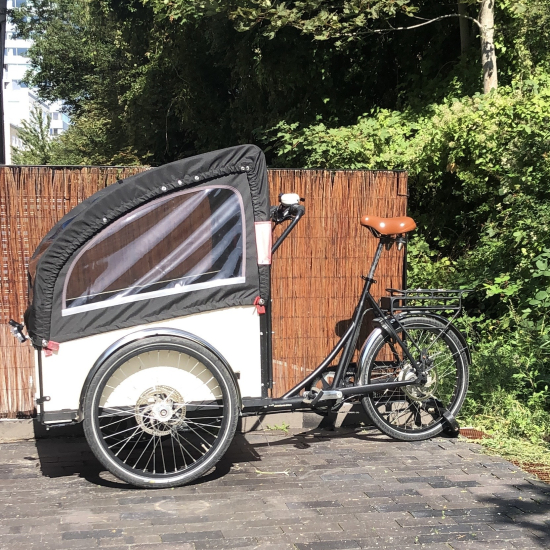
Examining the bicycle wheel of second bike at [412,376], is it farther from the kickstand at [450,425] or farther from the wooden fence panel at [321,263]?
the wooden fence panel at [321,263]

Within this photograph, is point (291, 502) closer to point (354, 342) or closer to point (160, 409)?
point (160, 409)

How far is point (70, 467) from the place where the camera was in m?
4.99

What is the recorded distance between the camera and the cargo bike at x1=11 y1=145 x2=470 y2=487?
176 inches

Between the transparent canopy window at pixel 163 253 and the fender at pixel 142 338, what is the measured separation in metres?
0.25

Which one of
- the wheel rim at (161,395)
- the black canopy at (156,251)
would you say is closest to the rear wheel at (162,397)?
the wheel rim at (161,395)

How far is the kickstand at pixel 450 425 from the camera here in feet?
18.3

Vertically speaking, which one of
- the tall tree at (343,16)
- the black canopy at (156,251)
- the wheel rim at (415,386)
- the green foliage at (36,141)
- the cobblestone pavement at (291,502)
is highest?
the green foliage at (36,141)

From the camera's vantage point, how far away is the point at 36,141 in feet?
125

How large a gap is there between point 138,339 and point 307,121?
30.9 feet

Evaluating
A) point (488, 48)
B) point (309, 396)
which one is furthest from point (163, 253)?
point (488, 48)

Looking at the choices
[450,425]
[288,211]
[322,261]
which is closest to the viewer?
[288,211]

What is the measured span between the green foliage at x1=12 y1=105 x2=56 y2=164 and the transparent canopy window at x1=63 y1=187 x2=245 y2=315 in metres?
33.0

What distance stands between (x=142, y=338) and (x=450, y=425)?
8.44 feet

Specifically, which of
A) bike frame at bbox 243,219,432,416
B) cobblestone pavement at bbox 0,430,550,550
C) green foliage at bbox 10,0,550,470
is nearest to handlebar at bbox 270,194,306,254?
bike frame at bbox 243,219,432,416
